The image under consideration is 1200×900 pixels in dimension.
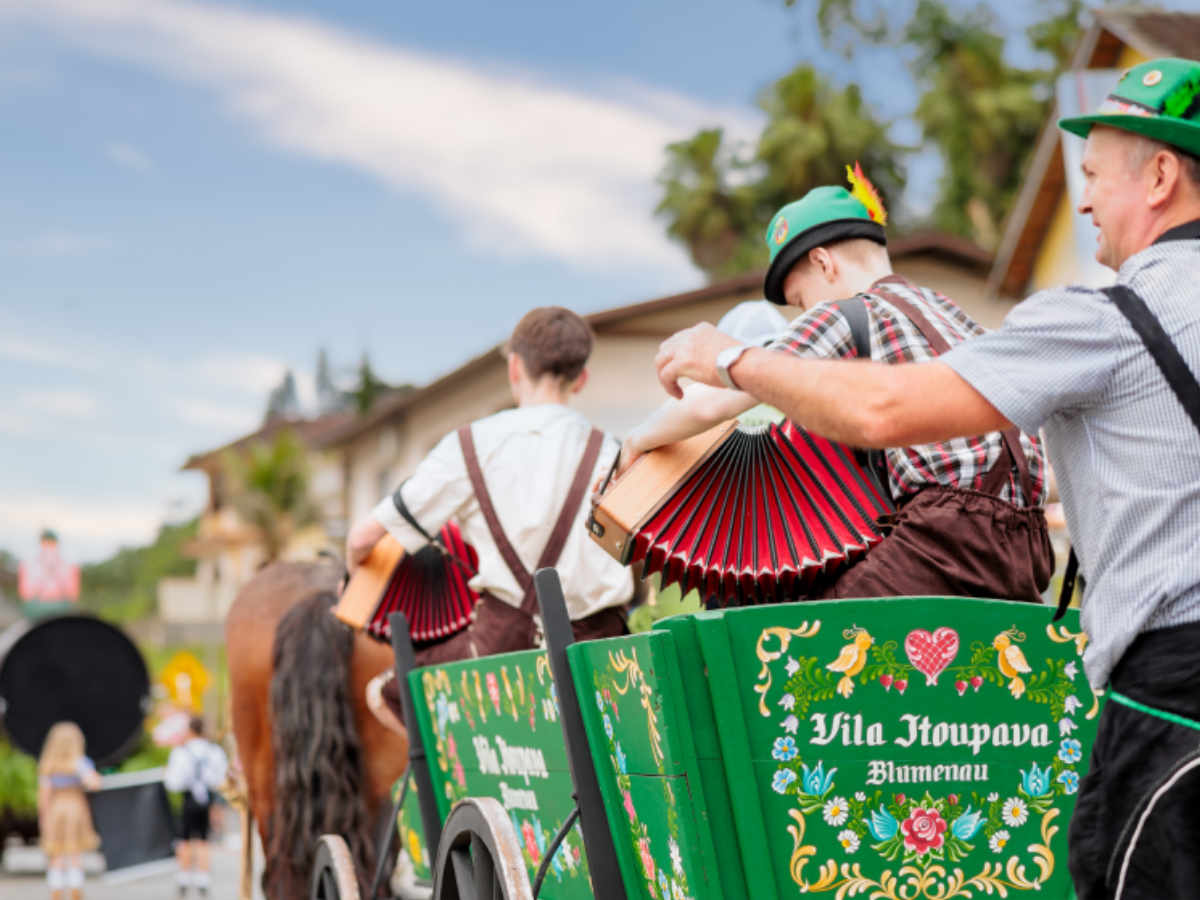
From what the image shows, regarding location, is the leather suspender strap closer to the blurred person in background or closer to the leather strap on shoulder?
the leather strap on shoulder

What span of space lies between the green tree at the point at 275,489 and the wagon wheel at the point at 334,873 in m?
34.4

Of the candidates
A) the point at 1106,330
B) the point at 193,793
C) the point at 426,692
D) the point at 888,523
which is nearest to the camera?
the point at 1106,330

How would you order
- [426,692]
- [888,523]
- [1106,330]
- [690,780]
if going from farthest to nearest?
[426,692] < [888,523] < [690,780] < [1106,330]

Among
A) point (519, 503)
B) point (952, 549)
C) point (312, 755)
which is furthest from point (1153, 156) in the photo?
point (312, 755)

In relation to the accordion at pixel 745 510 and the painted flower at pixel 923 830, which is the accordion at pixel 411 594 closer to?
the accordion at pixel 745 510

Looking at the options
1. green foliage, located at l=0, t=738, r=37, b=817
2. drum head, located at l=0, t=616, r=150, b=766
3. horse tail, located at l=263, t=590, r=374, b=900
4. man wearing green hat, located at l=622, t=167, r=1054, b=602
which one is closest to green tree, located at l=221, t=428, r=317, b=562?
green foliage, located at l=0, t=738, r=37, b=817

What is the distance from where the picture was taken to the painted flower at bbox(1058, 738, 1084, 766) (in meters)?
2.18

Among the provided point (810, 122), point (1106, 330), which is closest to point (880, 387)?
point (1106, 330)

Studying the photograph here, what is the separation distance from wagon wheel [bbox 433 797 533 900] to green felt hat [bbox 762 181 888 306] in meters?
1.37

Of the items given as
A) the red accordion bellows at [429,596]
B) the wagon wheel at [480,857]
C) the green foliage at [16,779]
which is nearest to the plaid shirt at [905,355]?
the wagon wheel at [480,857]

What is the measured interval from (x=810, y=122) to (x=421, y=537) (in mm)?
30490

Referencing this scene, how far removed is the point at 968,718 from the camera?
6.91ft

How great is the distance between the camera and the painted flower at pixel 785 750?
6.70 feet

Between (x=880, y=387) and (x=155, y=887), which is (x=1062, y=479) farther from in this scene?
(x=155, y=887)
